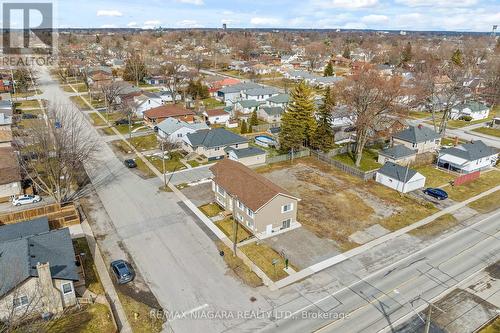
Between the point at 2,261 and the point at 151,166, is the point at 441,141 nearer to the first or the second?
the point at 151,166

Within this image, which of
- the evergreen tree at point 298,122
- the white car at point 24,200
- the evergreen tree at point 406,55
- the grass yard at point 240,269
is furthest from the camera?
the evergreen tree at point 406,55

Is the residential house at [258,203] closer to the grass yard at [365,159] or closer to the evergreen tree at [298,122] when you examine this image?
the evergreen tree at [298,122]

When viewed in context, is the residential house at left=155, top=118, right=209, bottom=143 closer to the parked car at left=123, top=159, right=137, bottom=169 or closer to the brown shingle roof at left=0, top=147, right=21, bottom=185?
the parked car at left=123, top=159, right=137, bottom=169

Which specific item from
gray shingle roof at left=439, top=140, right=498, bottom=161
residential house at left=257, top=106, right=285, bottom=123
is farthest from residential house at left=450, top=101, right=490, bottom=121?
residential house at left=257, top=106, right=285, bottom=123

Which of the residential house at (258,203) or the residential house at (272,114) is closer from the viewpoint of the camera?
the residential house at (258,203)

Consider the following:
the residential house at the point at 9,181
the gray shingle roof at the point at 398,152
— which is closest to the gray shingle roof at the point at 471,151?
the gray shingle roof at the point at 398,152

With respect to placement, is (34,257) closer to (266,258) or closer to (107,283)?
(107,283)

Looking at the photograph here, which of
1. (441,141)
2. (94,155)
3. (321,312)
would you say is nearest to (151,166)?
(94,155)
